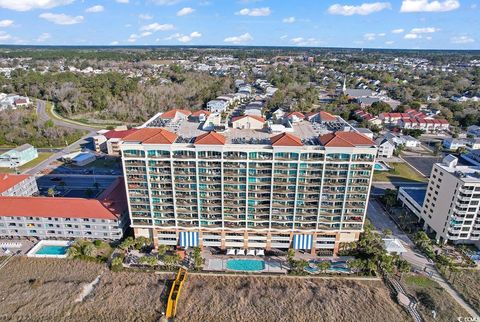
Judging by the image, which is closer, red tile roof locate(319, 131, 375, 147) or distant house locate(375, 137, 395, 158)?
red tile roof locate(319, 131, 375, 147)

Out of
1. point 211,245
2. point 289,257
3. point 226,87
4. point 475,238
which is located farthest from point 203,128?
point 226,87

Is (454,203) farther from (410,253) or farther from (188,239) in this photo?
(188,239)

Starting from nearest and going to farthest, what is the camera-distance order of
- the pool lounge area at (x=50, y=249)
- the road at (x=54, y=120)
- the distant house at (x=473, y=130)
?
the pool lounge area at (x=50, y=249), the distant house at (x=473, y=130), the road at (x=54, y=120)

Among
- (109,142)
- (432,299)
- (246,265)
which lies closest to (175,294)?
(246,265)

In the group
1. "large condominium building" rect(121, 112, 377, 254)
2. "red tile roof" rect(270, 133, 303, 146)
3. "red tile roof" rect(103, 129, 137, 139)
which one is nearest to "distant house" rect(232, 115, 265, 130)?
"large condominium building" rect(121, 112, 377, 254)

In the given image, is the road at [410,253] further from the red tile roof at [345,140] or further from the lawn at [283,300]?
the red tile roof at [345,140]

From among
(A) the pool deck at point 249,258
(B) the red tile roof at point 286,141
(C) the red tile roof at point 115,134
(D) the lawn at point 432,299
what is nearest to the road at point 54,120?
(C) the red tile roof at point 115,134

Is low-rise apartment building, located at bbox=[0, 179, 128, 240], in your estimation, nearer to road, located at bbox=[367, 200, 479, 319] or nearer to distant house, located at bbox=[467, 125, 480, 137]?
road, located at bbox=[367, 200, 479, 319]
